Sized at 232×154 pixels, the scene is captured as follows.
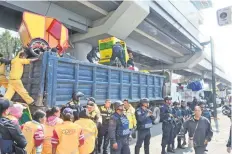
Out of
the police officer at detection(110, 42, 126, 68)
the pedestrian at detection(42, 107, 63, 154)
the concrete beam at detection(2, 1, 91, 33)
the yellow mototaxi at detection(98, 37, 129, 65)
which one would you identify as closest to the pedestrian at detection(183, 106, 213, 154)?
the pedestrian at detection(42, 107, 63, 154)

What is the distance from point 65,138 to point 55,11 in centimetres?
992

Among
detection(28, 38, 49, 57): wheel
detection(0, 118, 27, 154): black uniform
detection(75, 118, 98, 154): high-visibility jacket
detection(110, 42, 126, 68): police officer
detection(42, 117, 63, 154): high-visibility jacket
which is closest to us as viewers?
detection(0, 118, 27, 154): black uniform

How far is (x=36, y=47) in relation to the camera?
6129 mm

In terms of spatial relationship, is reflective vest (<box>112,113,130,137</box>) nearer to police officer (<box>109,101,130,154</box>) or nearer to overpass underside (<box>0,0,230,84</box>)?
police officer (<box>109,101,130,154</box>)

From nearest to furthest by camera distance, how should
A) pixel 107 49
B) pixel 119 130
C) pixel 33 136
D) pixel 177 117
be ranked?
pixel 33 136 < pixel 119 130 < pixel 177 117 < pixel 107 49

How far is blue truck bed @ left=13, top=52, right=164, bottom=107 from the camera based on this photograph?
4922 mm

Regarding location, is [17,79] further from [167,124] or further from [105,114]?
[167,124]

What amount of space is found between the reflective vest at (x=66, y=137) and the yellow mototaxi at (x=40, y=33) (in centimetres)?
313

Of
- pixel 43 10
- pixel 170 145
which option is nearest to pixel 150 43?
pixel 43 10

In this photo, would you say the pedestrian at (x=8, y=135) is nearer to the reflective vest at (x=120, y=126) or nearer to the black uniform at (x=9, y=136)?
the black uniform at (x=9, y=136)

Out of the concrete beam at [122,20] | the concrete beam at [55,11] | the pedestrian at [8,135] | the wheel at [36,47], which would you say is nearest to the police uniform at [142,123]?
the wheel at [36,47]

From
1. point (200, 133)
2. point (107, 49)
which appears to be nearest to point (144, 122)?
point (200, 133)

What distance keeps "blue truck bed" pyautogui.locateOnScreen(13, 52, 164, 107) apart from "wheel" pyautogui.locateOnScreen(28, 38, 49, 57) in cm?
54

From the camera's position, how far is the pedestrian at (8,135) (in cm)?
276
